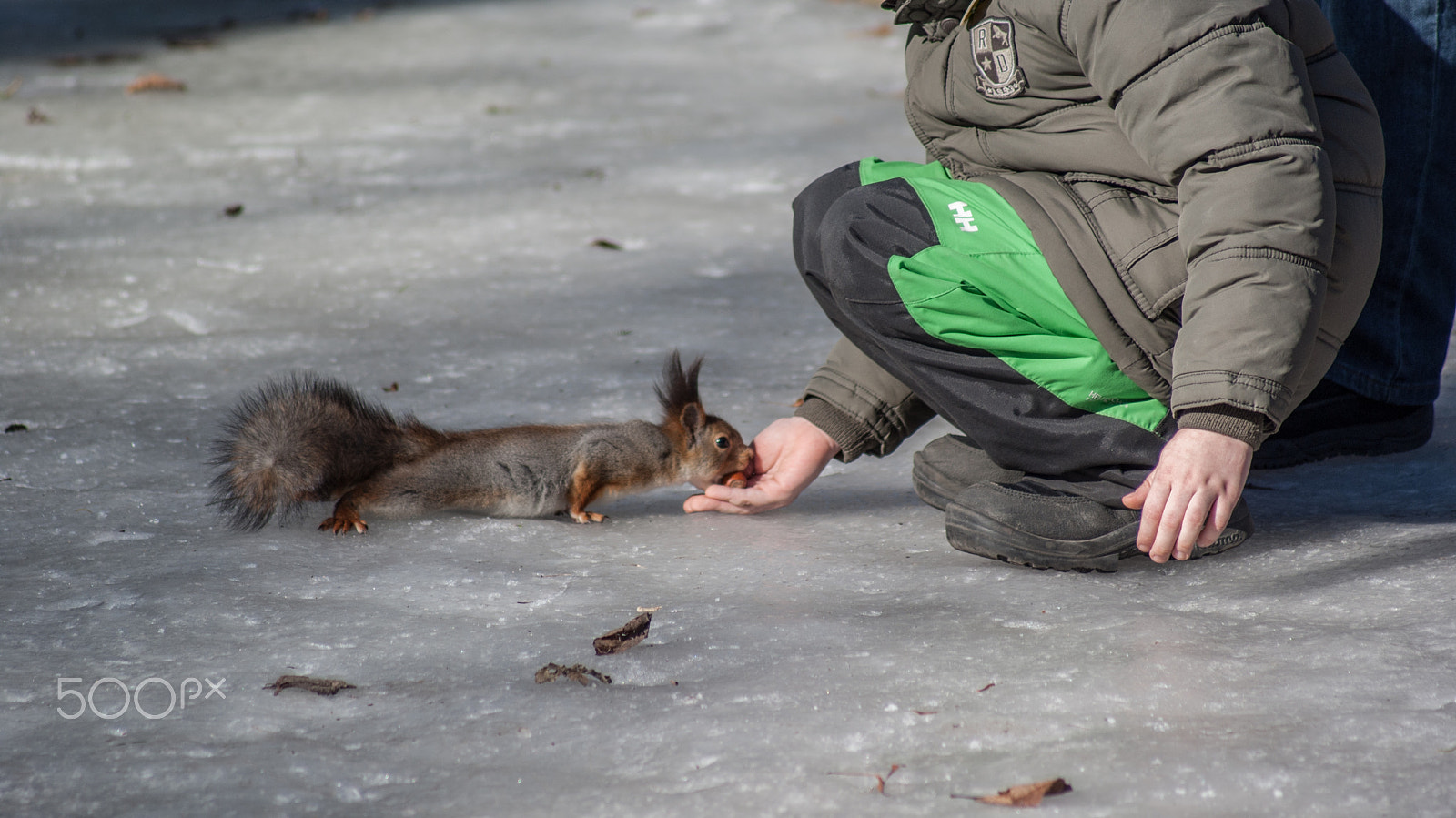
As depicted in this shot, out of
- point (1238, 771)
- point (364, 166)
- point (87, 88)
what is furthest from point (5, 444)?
point (87, 88)

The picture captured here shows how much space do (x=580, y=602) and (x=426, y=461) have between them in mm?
598

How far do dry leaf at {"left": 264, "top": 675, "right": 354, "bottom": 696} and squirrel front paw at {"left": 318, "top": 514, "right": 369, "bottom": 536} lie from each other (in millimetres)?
675

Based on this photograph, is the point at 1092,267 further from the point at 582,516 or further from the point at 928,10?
the point at 582,516

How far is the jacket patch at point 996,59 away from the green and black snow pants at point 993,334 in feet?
0.56

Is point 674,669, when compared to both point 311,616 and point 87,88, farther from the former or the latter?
point 87,88

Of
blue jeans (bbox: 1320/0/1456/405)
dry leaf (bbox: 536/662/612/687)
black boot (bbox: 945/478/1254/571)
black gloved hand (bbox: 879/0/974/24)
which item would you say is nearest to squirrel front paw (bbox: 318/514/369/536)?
dry leaf (bbox: 536/662/612/687)

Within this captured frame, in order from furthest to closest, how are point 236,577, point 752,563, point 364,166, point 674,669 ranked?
point 364,166 < point 752,563 < point 236,577 < point 674,669

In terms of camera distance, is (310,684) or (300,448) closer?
(310,684)

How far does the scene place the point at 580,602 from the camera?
2.06 meters

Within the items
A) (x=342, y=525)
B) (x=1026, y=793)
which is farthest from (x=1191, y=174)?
(x=342, y=525)

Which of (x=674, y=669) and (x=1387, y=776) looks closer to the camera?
(x=1387, y=776)

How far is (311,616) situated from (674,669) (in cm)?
59

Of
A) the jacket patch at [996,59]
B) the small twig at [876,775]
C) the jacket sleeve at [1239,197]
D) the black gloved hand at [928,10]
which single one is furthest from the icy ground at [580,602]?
the black gloved hand at [928,10]

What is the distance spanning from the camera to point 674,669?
1807 millimetres
